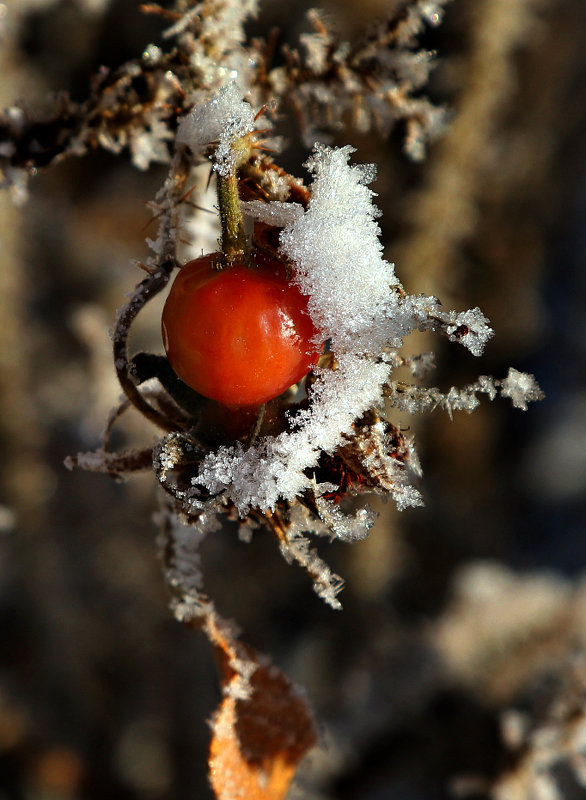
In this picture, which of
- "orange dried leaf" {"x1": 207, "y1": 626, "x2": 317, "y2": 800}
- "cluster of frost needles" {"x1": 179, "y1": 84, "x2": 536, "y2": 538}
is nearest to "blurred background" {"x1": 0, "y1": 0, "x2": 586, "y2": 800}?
"orange dried leaf" {"x1": 207, "y1": 626, "x2": 317, "y2": 800}

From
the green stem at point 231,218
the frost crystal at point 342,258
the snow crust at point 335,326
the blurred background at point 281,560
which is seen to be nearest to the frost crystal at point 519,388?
the snow crust at point 335,326

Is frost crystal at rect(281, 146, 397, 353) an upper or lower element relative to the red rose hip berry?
upper

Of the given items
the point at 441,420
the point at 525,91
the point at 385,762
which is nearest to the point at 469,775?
the point at 385,762

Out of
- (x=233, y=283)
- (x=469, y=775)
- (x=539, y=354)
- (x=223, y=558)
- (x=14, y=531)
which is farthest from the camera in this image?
(x=539, y=354)

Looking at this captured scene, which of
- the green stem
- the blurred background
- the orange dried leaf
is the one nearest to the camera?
the green stem

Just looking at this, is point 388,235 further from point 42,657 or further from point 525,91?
point 42,657

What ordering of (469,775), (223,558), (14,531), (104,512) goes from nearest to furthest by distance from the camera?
(469,775) → (14,531) → (104,512) → (223,558)

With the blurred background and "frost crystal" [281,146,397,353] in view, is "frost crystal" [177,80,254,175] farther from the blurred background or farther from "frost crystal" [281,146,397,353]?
the blurred background
